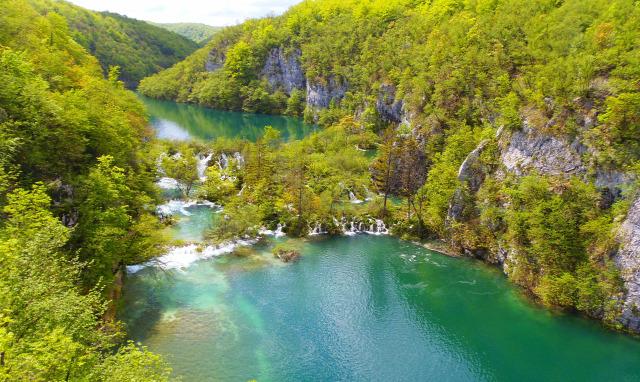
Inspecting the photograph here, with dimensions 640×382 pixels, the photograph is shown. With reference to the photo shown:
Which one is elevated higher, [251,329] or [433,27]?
[433,27]

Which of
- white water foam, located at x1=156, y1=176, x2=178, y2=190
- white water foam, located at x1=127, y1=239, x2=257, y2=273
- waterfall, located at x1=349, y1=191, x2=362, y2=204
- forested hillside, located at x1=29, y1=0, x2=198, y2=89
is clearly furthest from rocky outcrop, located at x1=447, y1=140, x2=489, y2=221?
forested hillside, located at x1=29, y1=0, x2=198, y2=89

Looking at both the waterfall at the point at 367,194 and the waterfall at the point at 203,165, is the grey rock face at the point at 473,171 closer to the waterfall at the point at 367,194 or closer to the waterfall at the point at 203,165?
the waterfall at the point at 367,194

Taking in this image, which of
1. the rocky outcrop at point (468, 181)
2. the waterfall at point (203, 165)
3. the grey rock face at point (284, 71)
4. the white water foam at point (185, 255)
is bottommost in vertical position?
the white water foam at point (185, 255)

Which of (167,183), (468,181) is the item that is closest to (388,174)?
(468,181)

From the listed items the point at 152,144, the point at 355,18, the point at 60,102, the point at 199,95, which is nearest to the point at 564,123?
the point at 60,102

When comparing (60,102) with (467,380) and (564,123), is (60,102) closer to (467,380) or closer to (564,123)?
(467,380)

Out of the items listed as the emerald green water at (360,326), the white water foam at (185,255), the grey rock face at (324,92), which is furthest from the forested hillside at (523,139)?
the grey rock face at (324,92)
